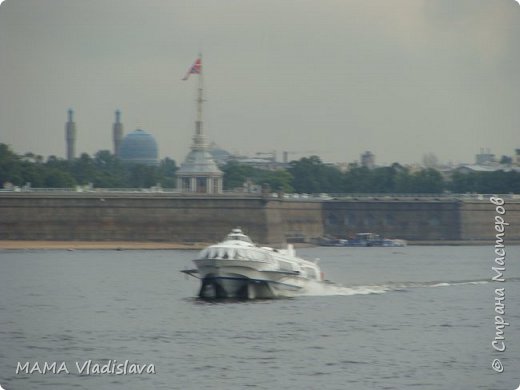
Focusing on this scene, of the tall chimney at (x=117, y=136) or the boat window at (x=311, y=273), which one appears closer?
the boat window at (x=311, y=273)

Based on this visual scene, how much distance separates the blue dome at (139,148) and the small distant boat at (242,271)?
10580cm

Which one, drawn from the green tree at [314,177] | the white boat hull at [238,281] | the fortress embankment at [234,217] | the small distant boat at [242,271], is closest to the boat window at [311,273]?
the small distant boat at [242,271]

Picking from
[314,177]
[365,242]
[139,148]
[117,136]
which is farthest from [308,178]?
[117,136]

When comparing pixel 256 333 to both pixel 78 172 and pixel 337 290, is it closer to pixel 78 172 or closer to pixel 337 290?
pixel 337 290

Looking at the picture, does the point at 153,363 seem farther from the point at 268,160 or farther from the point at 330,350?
the point at 268,160

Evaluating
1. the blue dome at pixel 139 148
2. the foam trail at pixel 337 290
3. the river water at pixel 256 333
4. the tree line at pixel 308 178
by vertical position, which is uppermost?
the blue dome at pixel 139 148

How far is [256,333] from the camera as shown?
33.8m

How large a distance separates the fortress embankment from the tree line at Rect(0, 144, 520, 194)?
6576mm

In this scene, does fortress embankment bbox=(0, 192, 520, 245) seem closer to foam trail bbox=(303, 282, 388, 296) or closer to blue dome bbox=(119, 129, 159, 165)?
foam trail bbox=(303, 282, 388, 296)

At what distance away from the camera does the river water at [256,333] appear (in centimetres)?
2773

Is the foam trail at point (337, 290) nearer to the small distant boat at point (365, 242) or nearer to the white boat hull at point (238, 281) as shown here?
the white boat hull at point (238, 281)

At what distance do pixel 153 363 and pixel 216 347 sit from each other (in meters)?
2.79

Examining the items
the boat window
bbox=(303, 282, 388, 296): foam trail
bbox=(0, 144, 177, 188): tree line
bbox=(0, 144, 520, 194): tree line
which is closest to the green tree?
bbox=(0, 144, 520, 194): tree line

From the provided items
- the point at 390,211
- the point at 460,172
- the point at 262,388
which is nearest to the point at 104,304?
the point at 262,388
